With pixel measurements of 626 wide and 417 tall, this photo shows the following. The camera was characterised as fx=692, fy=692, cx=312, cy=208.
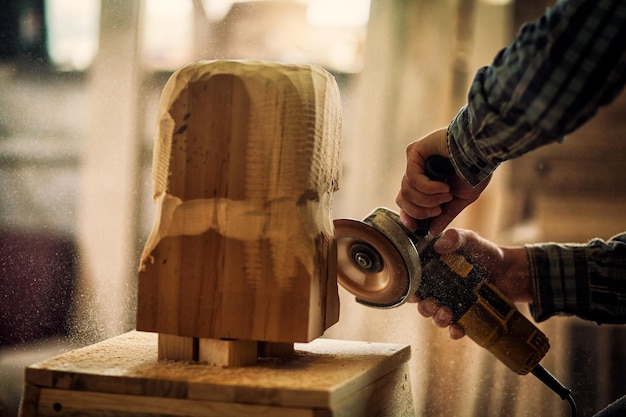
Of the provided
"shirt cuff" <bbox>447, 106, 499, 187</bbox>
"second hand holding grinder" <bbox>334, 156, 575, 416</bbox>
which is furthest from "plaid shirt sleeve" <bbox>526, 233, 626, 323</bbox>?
"shirt cuff" <bbox>447, 106, 499, 187</bbox>

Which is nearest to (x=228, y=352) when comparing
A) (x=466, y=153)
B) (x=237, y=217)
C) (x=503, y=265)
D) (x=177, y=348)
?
(x=177, y=348)

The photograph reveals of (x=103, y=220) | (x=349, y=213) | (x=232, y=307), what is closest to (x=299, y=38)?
(x=349, y=213)

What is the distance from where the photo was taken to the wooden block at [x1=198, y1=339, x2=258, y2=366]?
3.65ft

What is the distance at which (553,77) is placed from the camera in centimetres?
102

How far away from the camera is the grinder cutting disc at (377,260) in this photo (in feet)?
4.41

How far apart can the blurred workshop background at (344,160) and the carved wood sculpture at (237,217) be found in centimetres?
70

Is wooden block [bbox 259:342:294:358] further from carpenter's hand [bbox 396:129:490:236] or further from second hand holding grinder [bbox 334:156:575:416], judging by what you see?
carpenter's hand [bbox 396:129:490:236]

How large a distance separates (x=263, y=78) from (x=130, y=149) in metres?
0.89

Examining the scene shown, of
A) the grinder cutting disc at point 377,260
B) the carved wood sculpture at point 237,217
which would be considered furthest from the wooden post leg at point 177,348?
the grinder cutting disc at point 377,260

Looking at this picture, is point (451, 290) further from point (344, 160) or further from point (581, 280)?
point (344, 160)

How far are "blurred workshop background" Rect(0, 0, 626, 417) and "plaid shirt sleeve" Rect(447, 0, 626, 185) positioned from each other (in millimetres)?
702

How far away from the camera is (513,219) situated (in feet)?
6.02

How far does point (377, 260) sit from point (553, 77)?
20.7 inches

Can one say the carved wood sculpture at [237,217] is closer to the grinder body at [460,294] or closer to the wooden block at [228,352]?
the wooden block at [228,352]
